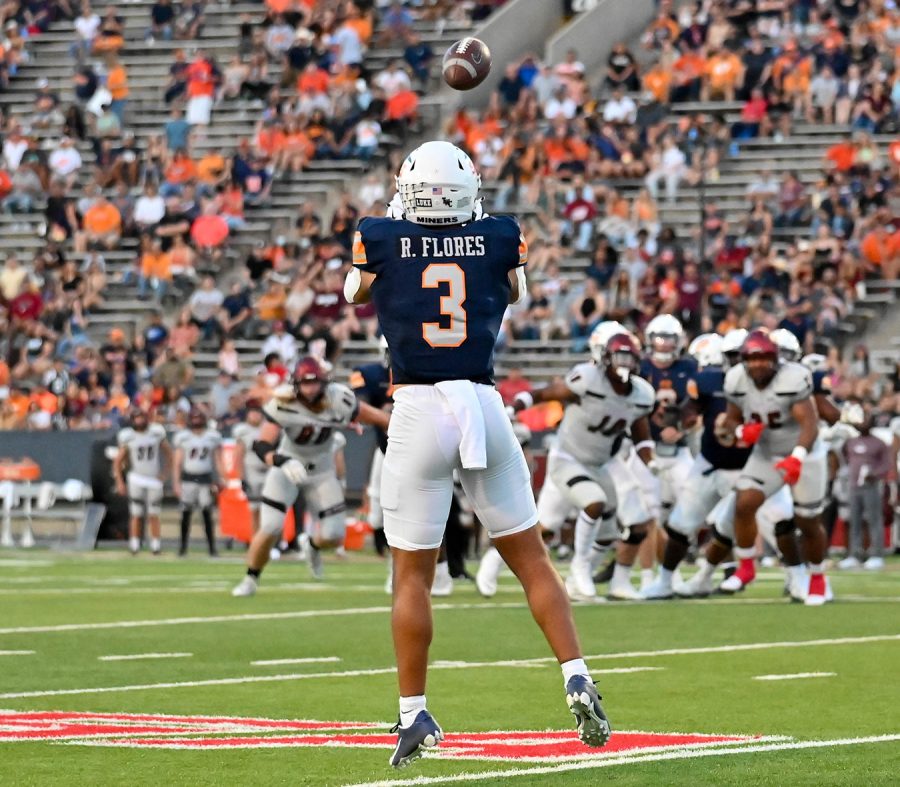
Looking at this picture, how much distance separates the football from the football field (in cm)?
240

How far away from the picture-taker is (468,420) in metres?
6.50

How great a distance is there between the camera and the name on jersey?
6.62 meters

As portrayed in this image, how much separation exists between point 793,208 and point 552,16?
6847mm

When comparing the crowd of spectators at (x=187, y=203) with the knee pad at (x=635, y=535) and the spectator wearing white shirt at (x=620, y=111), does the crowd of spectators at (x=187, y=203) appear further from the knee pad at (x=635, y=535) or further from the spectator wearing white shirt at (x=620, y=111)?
the knee pad at (x=635, y=535)

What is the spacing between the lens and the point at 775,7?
2639 centimetres

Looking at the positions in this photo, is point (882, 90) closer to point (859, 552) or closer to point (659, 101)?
point (659, 101)

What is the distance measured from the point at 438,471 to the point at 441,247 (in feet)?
2.32

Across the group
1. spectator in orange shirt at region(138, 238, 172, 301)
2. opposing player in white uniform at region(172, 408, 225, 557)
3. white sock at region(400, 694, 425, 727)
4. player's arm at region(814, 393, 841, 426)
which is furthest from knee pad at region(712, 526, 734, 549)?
spectator in orange shirt at region(138, 238, 172, 301)

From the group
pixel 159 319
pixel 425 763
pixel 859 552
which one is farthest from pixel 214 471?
pixel 425 763

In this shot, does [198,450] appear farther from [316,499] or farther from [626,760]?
[626,760]

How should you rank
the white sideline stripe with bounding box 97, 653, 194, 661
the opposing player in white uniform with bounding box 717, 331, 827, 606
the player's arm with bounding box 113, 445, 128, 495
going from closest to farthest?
1. the white sideline stripe with bounding box 97, 653, 194, 661
2. the opposing player in white uniform with bounding box 717, 331, 827, 606
3. the player's arm with bounding box 113, 445, 128, 495

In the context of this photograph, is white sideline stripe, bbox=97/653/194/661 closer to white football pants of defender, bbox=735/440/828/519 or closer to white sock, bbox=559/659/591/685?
white sock, bbox=559/659/591/685

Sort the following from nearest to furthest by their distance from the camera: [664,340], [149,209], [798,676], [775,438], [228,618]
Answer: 1. [798,676]
2. [228,618]
3. [775,438]
4. [664,340]
5. [149,209]

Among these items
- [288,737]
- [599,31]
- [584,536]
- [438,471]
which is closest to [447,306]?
[438,471]
